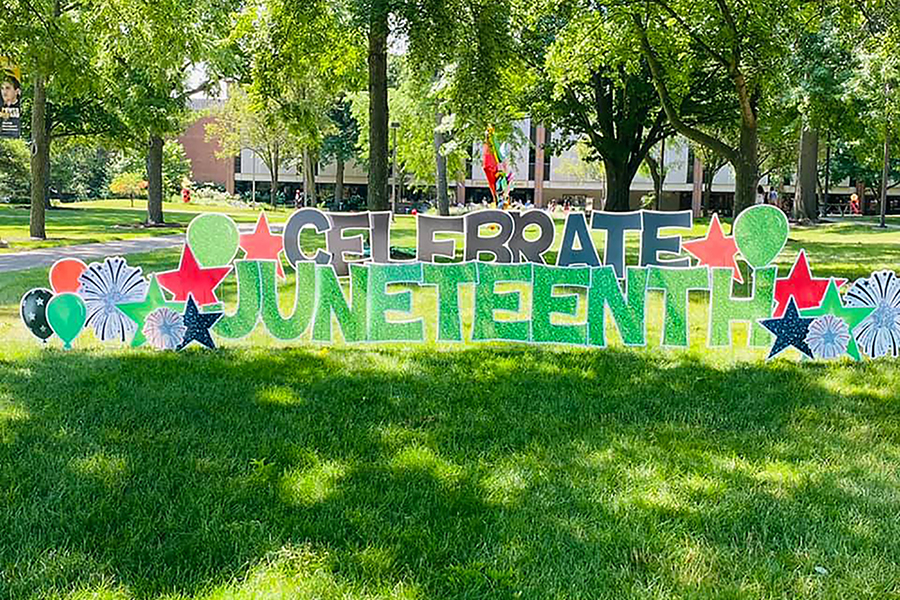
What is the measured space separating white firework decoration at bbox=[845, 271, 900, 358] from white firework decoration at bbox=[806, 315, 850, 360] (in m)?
0.15

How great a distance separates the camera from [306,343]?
7.78 metres

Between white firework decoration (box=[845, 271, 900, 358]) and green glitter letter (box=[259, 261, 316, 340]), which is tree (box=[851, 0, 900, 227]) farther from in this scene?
green glitter letter (box=[259, 261, 316, 340])

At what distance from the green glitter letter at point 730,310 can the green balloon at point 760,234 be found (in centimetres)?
21

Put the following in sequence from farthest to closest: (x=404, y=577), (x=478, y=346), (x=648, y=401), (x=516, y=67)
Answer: (x=516, y=67) < (x=478, y=346) < (x=648, y=401) < (x=404, y=577)

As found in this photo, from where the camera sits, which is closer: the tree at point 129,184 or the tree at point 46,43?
the tree at point 46,43

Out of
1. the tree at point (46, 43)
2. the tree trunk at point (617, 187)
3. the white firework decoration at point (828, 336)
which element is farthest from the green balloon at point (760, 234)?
the tree trunk at point (617, 187)

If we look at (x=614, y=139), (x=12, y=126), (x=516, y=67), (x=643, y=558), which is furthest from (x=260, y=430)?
(x=614, y=139)

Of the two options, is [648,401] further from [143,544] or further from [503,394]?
[143,544]

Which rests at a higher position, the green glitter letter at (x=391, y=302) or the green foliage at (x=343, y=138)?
the green foliage at (x=343, y=138)

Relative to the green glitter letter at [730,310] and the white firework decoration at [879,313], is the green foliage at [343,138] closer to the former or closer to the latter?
the green glitter letter at [730,310]

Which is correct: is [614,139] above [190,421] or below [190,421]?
above

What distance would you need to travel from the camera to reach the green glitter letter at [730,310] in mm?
7227

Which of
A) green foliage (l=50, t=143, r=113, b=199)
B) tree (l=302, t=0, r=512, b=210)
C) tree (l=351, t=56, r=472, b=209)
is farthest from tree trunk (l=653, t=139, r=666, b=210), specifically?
green foliage (l=50, t=143, r=113, b=199)

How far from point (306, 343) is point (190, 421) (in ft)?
8.44
